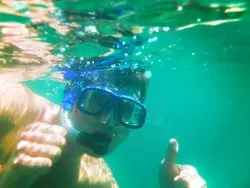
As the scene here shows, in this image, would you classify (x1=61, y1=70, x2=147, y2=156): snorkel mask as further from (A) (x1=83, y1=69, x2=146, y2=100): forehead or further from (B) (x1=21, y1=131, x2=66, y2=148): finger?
(B) (x1=21, y1=131, x2=66, y2=148): finger

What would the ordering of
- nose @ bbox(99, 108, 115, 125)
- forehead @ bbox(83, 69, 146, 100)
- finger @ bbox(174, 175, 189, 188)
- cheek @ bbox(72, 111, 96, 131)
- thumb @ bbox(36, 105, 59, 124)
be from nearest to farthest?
finger @ bbox(174, 175, 189, 188) → thumb @ bbox(36, 105, 59, 124) → cheek @ bbox(72, 111, 96, 131) → nose @ bbox(99, 108, 115, 125) → forehead @ bbox(83, 69, 146, 100)

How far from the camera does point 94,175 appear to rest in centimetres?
550

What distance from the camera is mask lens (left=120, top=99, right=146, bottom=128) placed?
214 inches

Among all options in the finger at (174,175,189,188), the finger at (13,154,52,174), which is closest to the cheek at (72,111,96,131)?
the finger at (13,154,52,174)

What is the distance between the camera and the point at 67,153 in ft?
15.9

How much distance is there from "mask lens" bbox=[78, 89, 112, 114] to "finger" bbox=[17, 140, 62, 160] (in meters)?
1.58

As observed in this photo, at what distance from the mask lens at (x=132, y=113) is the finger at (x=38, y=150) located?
177 centimetres

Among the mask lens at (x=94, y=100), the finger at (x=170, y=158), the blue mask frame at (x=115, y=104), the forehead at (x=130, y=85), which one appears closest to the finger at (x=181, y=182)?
the finger at (x=170, y=158)

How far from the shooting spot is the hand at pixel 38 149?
360 centimetres

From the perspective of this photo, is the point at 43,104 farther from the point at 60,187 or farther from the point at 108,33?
the point at 108,33

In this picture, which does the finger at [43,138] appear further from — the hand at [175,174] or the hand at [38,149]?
the hand at [175,174]

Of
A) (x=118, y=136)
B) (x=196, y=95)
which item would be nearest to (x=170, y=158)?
(x=118, y=136)

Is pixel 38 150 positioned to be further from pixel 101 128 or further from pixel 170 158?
pixel 170 158

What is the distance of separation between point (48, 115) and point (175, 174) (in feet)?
7.25
